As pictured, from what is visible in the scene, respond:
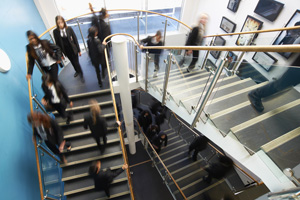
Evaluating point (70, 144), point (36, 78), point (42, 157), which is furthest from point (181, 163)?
point (36, 78)

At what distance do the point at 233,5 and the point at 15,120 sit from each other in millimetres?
7305

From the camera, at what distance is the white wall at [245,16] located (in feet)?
12.8

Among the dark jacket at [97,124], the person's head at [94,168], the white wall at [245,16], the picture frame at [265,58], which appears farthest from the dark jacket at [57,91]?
the picture frame at [265,58]

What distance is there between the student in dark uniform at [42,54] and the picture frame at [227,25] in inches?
234

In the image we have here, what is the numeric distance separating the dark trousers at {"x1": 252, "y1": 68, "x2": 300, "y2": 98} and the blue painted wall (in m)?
4.00

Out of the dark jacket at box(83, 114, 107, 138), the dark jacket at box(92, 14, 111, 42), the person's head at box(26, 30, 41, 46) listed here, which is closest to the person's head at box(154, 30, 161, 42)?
the dark jacket at box(92, 14, 111, 42)

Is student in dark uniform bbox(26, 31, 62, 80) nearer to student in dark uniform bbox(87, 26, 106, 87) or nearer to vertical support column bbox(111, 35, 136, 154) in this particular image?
student in dark uniform bbox(87, 26, 106, 87)

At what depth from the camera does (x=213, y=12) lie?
6.86 m

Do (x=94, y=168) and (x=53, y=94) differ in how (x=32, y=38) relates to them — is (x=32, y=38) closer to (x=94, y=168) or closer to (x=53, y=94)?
(x=53, y=94)

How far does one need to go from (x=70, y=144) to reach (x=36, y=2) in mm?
5078

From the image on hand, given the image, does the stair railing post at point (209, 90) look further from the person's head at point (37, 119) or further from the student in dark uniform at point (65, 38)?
the student in dark uniform at point (65, 38)

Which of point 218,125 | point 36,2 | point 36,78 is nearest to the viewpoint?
point 218,125

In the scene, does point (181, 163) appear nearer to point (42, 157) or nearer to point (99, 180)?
point (99, 180)

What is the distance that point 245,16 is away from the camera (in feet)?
18.0
